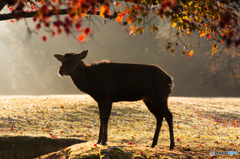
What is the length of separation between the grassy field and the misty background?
81.3 ft

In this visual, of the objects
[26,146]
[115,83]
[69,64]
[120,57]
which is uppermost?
[69,64]

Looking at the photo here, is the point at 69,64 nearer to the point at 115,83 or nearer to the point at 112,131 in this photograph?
the point at 115,83

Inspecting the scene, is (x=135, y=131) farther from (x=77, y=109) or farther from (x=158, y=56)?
(x=158, y=56)

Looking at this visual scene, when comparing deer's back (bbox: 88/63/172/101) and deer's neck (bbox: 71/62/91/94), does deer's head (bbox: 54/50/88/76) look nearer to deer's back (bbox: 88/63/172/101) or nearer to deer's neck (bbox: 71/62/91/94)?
deer's neck (bbox: 71/62/91/94)

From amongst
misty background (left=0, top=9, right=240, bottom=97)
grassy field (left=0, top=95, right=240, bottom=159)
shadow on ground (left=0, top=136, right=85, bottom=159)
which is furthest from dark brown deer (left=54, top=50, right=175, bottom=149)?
misty background (left=0, top=9, right=240, bottom=97)

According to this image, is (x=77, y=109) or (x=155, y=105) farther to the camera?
(x=77, y=109)

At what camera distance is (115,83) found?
796cm

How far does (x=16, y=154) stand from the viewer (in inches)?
374

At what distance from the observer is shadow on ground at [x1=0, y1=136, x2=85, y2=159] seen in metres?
9.51

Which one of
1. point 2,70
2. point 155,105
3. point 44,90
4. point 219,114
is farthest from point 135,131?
point 2,70

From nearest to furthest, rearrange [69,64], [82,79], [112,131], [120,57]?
[69,64] < [82,79] < [112,131] < [120,57]

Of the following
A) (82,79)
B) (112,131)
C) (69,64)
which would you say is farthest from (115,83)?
(112,131)

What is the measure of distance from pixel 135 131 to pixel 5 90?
86337 millimetres

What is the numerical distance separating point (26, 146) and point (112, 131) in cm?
456
